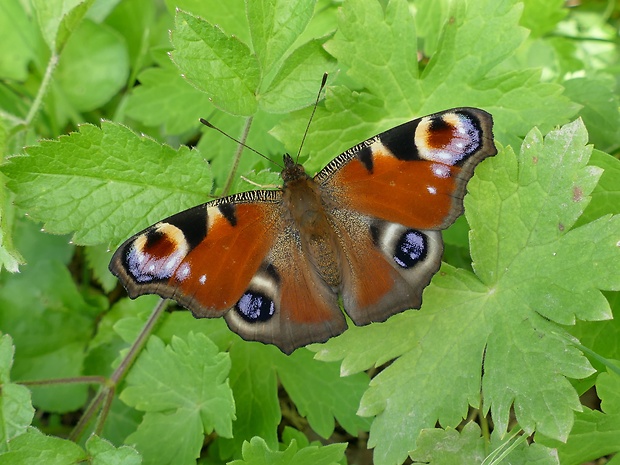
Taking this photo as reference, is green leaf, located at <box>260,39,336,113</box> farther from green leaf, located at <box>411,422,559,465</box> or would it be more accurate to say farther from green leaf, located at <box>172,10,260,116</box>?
green leaf, located at <box>411,422,559,465</box>

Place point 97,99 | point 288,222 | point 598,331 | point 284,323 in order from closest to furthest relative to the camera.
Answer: point 284,323 → point 288,222 → point 598,331 → point 97,99

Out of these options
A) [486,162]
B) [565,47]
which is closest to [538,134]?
[486,162]

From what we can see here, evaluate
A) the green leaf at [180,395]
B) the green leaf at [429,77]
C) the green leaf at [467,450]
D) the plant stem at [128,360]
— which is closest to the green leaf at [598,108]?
the green leaf at [429,77]

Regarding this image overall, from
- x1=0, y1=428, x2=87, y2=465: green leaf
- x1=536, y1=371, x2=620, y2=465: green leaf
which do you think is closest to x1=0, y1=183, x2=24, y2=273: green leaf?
x1=0, y1=428, x2=87, y2=465: green leaf

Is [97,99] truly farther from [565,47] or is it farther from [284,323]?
[565,47]

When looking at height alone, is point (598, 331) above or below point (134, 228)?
below

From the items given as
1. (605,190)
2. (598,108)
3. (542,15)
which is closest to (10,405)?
(605,190)
